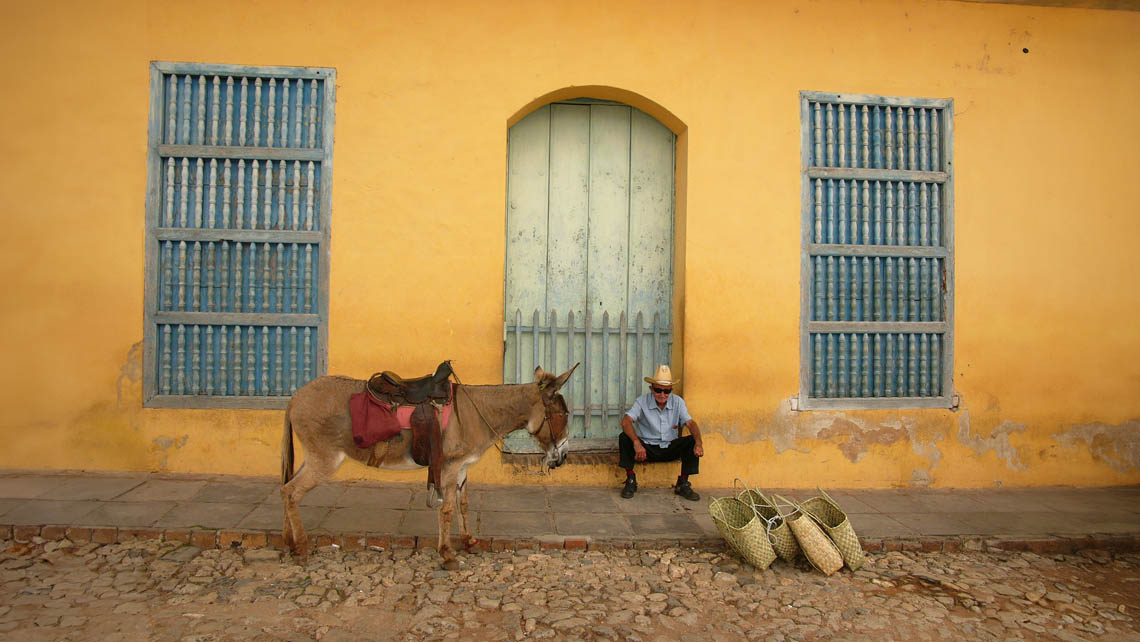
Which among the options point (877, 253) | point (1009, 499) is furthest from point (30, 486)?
point (1009, 499)

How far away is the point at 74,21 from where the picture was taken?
562 centimetres

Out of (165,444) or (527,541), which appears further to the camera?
(165,444)

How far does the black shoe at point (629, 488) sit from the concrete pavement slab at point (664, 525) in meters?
0.42

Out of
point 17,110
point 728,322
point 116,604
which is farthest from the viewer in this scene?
point 728,322

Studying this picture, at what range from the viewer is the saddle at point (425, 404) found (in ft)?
13.8

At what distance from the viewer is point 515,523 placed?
4879 mm

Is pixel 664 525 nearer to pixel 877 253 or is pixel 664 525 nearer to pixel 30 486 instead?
pixel 877 253

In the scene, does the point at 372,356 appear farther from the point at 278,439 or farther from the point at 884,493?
the point at 884,493

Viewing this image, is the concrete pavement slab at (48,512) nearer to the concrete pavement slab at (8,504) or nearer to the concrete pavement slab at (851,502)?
the concrete pavement slab at (8,504)

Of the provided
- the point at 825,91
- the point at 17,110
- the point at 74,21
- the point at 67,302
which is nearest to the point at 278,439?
the point at 67,302

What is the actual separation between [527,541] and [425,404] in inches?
47.1

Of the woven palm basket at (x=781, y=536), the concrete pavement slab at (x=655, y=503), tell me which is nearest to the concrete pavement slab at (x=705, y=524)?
the concrete pavement slab at (x=655, y=503)

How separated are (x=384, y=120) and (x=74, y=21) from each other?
8.75ft

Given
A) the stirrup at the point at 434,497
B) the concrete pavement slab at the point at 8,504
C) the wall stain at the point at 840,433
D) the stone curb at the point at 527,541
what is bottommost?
the stone curb at the point at 527,541
